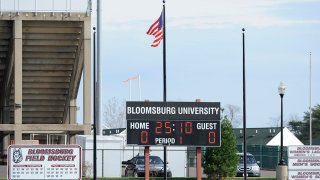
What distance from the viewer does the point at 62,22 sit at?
162 feet

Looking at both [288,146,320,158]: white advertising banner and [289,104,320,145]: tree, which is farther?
[289,104,320,145]: tree

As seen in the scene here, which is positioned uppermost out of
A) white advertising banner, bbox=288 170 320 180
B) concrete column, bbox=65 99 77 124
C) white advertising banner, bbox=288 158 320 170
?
concrete column, bbox=65 99 77 124

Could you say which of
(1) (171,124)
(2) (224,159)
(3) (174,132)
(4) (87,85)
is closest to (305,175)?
(3) (174,132)

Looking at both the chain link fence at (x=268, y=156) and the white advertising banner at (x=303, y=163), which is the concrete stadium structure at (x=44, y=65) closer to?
the chain link fence at (x=268, y=156)

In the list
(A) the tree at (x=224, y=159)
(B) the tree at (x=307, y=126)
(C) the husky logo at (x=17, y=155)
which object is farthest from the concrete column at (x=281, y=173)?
(B) the tree at (x=307, y=126)

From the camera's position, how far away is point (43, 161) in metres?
23.1

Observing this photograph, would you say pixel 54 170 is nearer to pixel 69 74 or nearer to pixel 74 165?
pixel 74 165

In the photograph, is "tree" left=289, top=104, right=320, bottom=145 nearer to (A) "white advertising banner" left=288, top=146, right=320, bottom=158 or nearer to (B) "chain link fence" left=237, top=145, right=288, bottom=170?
(B) "chain link fence" left=237, top=145, right=288, bottom=170

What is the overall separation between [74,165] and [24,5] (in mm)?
27190

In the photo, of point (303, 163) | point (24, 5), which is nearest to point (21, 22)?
point (24, 5)

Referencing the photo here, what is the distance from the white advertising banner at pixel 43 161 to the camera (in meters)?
23.0

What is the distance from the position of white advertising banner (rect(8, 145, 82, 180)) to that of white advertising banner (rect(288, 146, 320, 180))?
9461 mm

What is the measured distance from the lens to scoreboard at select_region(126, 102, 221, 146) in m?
34.5

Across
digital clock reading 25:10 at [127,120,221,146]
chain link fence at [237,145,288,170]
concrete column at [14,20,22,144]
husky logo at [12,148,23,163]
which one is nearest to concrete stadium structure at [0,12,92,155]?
concrete column at [14,20,22,144]
